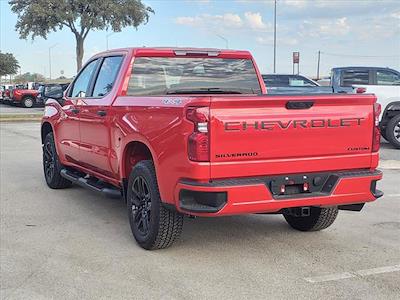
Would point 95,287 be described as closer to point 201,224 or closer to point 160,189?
point 160,189

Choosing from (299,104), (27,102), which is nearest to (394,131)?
(299,104)

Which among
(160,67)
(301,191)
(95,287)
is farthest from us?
(160,67)

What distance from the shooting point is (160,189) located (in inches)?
184

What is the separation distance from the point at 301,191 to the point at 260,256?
2.42 ft

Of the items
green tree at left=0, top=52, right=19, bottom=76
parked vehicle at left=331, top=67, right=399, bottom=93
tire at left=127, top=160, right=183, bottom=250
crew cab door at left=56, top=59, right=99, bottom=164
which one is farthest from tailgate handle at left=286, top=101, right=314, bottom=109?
green tree at left=0, top=52, right=19, bottom=76

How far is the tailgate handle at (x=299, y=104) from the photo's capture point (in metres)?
4.44

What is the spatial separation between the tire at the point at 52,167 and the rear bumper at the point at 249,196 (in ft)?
12.4

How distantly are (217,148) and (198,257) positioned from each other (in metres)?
1.17

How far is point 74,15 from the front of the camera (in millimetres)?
44500

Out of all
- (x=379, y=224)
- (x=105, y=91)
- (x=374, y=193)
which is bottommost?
(x=379, y=224)

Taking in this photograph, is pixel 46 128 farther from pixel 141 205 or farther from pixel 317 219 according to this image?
pixel 317 219

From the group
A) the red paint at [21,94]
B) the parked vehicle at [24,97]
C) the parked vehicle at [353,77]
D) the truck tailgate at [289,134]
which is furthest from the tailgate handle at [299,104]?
the red paint at [21,94]

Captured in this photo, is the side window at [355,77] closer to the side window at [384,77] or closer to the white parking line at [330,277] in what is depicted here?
the side window at [384,77]

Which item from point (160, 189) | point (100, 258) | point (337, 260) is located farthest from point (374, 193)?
point (100, 258)
